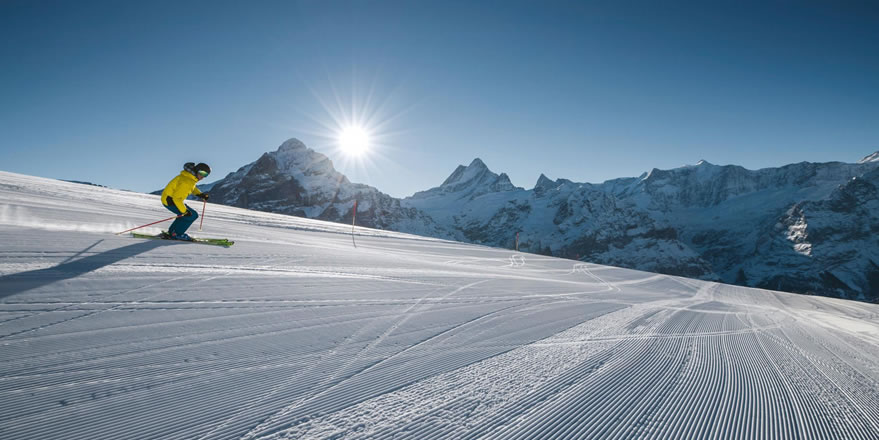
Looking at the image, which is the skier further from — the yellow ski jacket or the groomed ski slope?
the groomed ski slope

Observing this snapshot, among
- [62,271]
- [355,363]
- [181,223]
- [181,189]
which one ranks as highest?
[181,189]

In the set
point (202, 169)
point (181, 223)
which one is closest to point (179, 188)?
point (202, 169)

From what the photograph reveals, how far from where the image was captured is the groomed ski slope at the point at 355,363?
92.4 inches

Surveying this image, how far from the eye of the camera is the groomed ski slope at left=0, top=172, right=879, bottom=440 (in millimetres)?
2348

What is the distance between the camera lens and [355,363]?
10.7 ft

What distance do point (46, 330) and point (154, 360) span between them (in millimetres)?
1225

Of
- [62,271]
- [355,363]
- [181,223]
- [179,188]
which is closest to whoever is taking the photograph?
[355,363]

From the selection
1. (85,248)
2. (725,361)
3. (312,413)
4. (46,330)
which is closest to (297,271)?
(85,248)

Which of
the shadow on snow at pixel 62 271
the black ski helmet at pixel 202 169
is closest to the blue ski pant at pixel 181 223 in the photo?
the black ski helmet at pixel 202 169

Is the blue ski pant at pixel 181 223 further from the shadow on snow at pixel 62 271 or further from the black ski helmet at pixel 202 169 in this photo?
the shadow on snow at pixel 62 271

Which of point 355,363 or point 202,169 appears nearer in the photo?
point 355,363

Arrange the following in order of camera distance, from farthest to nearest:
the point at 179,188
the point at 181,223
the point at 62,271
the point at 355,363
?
the point at 181,223, the point at 179,188, the point at 62,271, the point at 355,363

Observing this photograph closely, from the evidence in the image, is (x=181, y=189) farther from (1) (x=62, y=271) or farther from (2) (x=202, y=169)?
(1) (x=62, y=271)

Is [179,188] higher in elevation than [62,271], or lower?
higher
